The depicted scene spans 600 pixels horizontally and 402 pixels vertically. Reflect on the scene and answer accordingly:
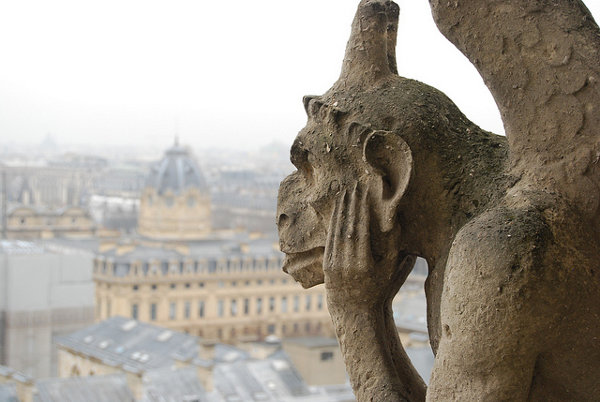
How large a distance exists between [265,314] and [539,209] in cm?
3364

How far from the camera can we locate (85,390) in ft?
53.4

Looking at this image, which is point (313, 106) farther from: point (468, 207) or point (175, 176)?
point (175, 176)

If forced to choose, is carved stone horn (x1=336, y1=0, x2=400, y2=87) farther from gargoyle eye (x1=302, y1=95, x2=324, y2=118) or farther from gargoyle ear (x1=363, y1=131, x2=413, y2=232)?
gargoyle ear (x1=363, y1=131, x2=413, y2=232)

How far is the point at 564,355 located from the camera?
6.93 ft

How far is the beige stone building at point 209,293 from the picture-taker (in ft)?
112

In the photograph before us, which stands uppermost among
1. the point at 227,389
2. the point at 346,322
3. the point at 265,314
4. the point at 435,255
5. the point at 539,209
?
the point at 539,209

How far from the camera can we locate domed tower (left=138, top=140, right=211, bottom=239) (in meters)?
42.4

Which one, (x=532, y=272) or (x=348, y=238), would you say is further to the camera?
(x=348, y=238)

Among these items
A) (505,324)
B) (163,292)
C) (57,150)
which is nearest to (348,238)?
(505,324)

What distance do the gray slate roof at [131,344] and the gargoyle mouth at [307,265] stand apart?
1909 centimetres

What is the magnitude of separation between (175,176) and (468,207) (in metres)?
42.0

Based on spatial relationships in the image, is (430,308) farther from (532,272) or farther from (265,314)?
(265,314)

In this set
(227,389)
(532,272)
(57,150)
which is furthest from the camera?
(57,150)

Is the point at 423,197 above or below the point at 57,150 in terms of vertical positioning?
above
